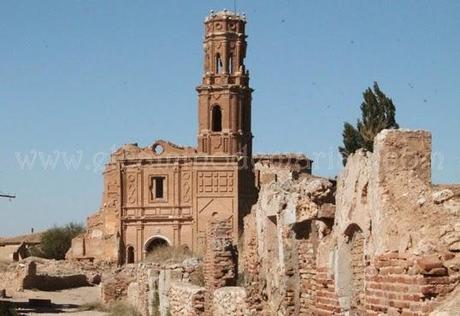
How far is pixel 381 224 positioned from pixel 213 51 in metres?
58.6

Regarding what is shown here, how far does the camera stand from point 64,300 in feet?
129

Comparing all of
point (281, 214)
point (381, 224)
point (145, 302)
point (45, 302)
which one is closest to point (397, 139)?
point (381, 224)

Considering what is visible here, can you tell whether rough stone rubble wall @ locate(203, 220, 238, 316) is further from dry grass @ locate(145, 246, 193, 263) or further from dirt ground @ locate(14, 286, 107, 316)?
dry grass @ locate(145, 246, 193, 263)

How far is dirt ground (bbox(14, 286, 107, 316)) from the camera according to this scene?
30489mm

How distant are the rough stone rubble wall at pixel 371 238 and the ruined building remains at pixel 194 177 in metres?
50.3

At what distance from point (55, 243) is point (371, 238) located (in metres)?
70.0

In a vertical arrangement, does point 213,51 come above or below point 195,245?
above

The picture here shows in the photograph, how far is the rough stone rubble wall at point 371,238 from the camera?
20.2 ft

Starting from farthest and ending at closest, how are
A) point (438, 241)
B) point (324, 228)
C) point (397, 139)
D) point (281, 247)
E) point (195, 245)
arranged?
1. point (195, 245)
2. point (281, 247)
3. point (324, 228)
4. point (397, 139)
5. point (438, 241)

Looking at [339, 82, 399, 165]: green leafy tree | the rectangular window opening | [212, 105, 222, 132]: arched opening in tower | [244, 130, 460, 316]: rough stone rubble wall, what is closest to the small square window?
the rectangular window opening

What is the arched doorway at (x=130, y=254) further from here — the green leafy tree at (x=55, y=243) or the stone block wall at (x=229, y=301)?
the stone block wall at (x=229, y=301)

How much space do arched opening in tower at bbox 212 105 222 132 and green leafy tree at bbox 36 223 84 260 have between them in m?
16.3

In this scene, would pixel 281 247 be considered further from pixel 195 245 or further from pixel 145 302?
pixel 195 245

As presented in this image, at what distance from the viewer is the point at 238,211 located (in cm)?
6191
